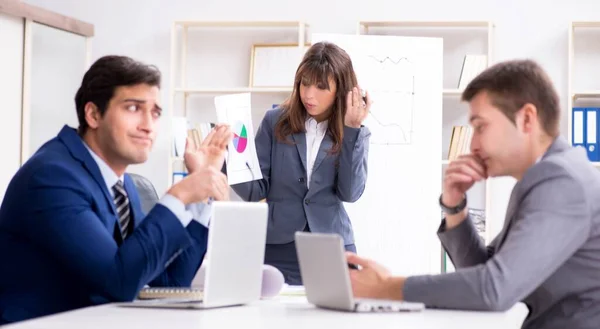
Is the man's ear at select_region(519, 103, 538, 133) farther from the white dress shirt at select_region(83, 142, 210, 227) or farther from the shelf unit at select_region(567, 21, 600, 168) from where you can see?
the shelf unit at select_region(567, 21, 600, 168)

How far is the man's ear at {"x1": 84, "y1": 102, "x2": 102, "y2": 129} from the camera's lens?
7.07 ft

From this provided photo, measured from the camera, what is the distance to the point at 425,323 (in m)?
1.69

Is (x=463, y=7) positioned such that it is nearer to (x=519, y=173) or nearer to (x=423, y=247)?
(x=423, y=247)

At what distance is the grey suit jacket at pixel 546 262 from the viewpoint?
175cm

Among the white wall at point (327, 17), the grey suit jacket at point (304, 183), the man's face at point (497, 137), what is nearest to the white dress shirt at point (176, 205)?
the man's face at point (497, 137)

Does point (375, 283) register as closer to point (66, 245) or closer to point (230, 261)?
point (230, 261)

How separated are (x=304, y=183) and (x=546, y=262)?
1.55 m

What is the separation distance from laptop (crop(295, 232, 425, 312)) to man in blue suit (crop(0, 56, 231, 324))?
0.89ft

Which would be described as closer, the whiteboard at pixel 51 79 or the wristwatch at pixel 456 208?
the wristwatch at pixel 456 208

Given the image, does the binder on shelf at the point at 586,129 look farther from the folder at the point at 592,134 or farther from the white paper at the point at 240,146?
the white paper at the point at 240,146

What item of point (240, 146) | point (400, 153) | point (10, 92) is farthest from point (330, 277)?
point (10, 92)

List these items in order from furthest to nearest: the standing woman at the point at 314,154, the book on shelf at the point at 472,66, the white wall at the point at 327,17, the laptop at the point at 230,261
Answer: the white wall at the point at 327,17
the book on shelf at the point at 472,66
the standing woman at the point at 314,154
the laptop at the point at 230,261

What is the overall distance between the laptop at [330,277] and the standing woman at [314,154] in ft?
4.05

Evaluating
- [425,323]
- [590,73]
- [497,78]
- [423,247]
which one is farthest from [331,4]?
[425,323]
